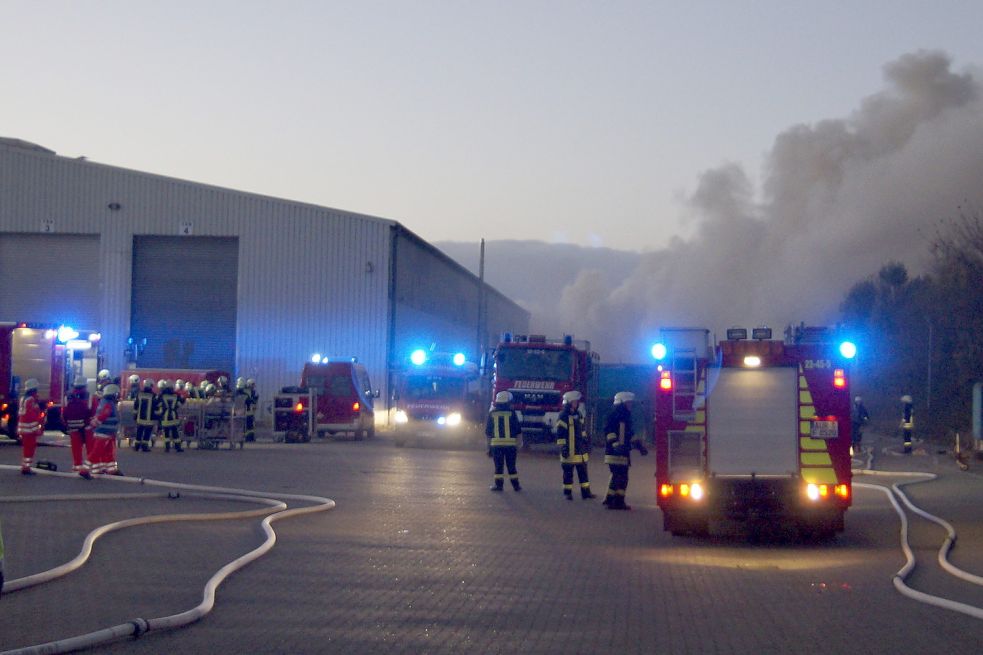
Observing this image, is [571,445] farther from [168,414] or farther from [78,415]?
[168,414]

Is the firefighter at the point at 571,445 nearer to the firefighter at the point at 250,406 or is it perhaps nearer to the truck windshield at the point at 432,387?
the truck windshield at the point at 432,387

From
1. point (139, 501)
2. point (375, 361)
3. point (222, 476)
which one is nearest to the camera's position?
point (139, 501)

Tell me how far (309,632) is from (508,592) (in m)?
2.29

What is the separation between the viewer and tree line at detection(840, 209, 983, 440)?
3697cm

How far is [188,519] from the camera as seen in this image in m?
14.1

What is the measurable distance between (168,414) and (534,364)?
9.26 m

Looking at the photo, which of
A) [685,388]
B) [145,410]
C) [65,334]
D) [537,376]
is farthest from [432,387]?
[685,388]

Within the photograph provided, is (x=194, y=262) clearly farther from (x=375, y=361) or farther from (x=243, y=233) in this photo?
(x=375, y=361)

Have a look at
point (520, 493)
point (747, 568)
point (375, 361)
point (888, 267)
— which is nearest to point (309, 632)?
point (747, 568)

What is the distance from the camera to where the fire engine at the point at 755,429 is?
44.7 feet

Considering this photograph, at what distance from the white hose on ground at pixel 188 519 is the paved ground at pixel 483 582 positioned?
11 cm

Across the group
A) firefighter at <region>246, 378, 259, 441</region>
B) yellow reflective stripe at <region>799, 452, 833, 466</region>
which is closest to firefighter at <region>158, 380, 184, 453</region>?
Answer: firefighter at <region>246, 378, 259, 441</region>

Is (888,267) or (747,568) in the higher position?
(888,267)

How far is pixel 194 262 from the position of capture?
4525 centimetres
